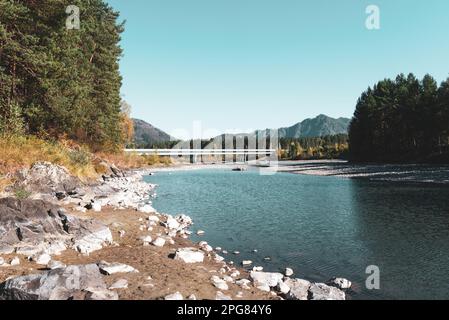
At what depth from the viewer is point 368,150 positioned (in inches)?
4013

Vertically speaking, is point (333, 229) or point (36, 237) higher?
point (36, 237)

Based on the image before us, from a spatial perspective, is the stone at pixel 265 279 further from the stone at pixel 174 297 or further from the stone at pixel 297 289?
the stone at pixel 174 297

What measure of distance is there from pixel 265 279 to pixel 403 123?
88.5 meters

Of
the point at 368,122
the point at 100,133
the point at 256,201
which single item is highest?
the point at 368,122

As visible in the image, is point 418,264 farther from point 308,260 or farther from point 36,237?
point 36,237

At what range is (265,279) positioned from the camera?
11391mm

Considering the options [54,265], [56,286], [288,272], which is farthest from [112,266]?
[288,272]

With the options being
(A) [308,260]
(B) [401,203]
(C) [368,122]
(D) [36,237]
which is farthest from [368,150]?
(D) [36,237]

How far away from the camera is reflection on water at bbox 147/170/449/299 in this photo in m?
12.9

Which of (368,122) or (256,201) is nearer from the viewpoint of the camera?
(256,201)

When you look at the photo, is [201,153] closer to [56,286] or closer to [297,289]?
[297,289]

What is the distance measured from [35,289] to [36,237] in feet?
16.6

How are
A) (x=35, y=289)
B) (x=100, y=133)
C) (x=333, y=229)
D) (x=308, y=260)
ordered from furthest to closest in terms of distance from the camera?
(x=100, y=133) → (x=333, y=229) → (x=308, y=260) → (x=35, y=289)

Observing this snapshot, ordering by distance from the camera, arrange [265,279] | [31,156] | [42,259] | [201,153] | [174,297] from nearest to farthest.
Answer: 1. [174,297]
2. [42,259]
3. [265,279]
4. [31,156]
5. [201,153]
